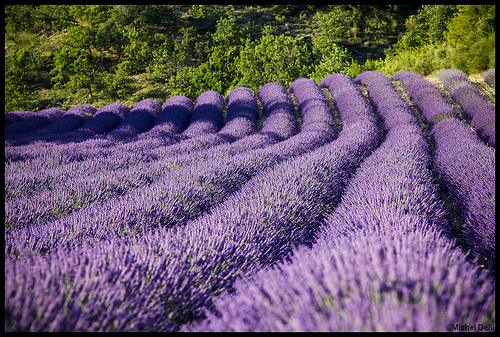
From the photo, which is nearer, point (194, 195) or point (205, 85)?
point (194, 195)

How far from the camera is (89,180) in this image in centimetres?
292

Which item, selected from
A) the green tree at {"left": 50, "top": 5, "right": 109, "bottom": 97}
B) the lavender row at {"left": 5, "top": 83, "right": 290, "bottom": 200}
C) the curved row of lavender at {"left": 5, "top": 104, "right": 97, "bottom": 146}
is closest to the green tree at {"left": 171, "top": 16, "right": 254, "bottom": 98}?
the green tree at {"left": 50, "top": 5, "right": 109, "bottom": 97}

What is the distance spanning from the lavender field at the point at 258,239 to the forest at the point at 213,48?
9.38 m

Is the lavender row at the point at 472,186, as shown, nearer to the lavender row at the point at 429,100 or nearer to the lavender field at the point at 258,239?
the lavender field at the point at 258,239

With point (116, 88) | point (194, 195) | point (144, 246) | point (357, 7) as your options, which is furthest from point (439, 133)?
point (357, 7)

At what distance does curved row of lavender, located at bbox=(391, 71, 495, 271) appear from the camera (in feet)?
6.58

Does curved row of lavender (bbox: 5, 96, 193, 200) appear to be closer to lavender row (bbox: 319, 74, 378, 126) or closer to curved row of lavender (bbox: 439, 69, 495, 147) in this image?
lavender row (bbox: 319, 74, 378, 126)

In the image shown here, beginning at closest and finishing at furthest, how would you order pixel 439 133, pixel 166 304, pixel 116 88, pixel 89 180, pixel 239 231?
1. pixel 166 304
2. pixel 239 231
3. pixel 89 180
4. pixel 439 133
5. pixel 116 88

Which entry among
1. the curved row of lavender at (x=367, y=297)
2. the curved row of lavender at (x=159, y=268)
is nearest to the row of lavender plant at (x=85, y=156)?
the curved row of lavender at (x=159, y=268)

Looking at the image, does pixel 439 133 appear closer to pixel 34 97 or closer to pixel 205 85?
pixel 205 85

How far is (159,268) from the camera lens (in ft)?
4.06

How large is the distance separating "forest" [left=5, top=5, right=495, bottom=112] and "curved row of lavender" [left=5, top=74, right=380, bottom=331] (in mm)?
10865

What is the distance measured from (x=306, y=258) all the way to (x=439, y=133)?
5568 millimetres

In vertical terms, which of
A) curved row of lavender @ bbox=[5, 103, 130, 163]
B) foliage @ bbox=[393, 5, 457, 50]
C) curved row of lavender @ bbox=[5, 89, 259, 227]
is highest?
foliage @ bbox=[393, 5, 457, 50]
